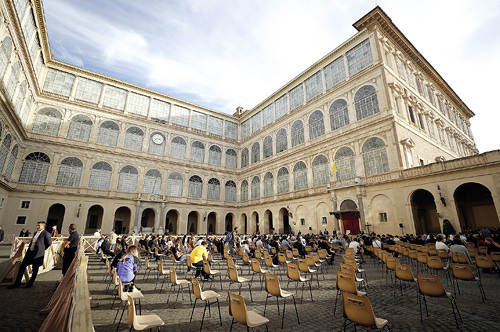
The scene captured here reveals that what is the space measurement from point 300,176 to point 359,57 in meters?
14.3

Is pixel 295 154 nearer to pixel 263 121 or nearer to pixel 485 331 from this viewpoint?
pixel 263 121

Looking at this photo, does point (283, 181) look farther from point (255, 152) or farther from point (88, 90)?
point (88, 90)

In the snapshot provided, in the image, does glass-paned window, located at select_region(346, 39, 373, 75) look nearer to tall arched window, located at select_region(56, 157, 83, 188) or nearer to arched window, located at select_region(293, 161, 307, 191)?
arched window, located at select_region(293, 161, 307, 191)

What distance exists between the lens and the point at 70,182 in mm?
28000

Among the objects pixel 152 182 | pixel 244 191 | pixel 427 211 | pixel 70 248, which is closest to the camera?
pixel 70 248

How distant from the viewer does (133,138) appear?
1292 inches

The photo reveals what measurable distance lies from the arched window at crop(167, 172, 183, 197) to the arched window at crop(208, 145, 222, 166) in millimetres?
5640

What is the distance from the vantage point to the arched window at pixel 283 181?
101ft

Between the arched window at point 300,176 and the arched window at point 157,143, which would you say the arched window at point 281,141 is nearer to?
the arched window at point 300,176

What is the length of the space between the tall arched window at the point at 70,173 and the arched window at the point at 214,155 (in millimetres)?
16675

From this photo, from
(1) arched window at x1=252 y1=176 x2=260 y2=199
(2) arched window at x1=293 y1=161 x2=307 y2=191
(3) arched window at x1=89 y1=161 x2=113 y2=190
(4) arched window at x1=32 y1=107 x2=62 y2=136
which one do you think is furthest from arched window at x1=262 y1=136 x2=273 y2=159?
(4) arched window at x1=32 y1=107 x2=62 y2=136

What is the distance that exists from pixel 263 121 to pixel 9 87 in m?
28.0

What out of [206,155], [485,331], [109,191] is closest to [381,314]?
[485,331]

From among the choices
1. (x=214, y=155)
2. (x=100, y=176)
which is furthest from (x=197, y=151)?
(x=100, y=176)
